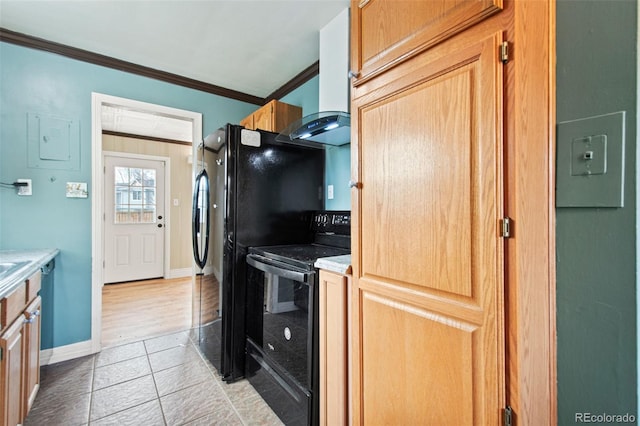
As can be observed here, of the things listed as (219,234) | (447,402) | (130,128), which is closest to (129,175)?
(130,128)

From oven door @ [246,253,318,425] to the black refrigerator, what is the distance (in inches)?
3.6

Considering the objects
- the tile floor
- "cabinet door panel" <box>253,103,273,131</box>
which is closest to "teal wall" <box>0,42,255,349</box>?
the tile floor

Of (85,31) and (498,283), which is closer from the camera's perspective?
(498,283)

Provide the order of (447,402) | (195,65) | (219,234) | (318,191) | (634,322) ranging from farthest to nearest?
(195,65) < (318,191) < (219,234) < (447,402) < (634,322)

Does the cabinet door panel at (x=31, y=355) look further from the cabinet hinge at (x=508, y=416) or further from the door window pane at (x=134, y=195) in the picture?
the door window pane at (x=134, y=195)

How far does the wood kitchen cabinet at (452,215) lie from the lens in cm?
68

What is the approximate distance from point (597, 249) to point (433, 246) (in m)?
0.38

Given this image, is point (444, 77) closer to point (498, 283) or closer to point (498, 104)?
point (498, 104)

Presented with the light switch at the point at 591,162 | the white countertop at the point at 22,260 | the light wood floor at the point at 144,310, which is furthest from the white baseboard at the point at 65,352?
the light switch at the point at 591,162

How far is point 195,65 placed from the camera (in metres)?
2.56

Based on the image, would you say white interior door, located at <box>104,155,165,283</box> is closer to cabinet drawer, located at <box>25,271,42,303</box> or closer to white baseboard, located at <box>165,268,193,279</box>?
white baseboard, located at <box>165,268,193,279</box>

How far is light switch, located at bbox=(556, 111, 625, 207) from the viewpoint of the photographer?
564mm

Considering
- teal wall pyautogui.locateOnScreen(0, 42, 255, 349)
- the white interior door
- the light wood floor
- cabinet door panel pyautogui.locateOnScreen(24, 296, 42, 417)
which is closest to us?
cabinet door panel pyautogui.locateOnScreen(24, 296, 42, 417)

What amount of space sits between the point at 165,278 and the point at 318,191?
3685 mm
